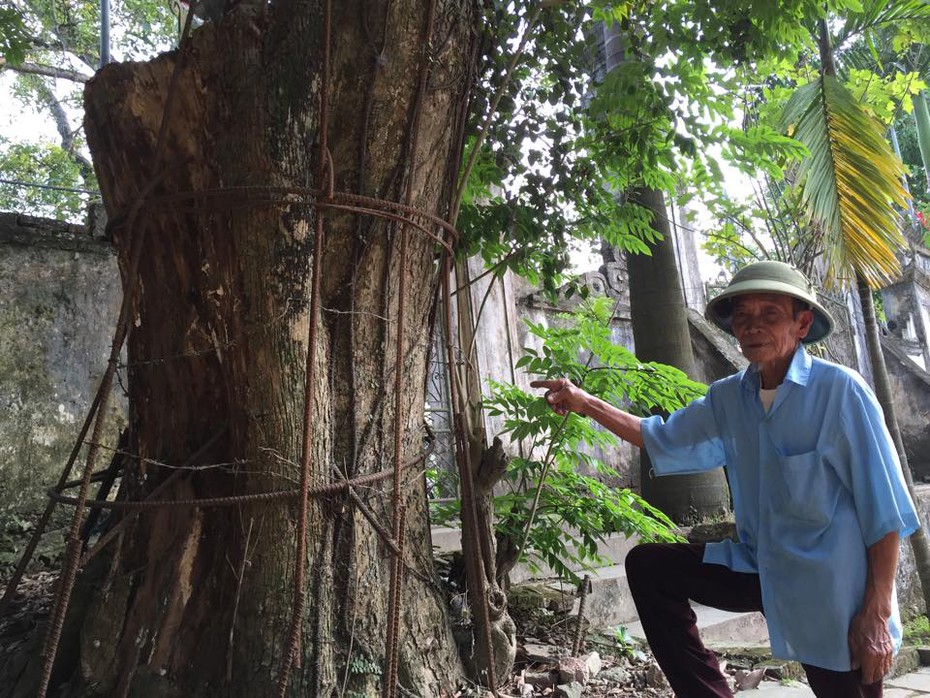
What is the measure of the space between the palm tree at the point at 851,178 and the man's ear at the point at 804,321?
7.81 feet

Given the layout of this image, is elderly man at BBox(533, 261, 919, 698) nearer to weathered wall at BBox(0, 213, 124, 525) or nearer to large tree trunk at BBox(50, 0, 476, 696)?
large tree trunk at BBox(50, 0, 476, 696)

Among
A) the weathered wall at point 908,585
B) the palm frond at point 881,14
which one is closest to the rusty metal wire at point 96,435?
the palm frond at point 881,14

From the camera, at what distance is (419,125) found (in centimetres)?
248

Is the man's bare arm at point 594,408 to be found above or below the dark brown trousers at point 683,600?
above

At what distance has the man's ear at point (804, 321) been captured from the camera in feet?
8.06

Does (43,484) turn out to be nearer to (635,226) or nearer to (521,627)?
(521,627)

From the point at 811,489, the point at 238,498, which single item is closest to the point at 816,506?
the point at 811,489

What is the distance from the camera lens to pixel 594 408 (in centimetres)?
291

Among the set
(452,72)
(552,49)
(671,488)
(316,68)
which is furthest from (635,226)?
(671,488)

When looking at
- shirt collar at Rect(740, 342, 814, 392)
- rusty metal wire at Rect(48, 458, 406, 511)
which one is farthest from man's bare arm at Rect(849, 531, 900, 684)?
rusty metal wire at Rect(48, 458, 406, 511)

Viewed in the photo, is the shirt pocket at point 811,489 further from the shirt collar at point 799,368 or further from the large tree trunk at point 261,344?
the large tree trunk at point 261,344

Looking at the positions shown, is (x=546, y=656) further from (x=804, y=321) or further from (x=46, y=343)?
(x=46, y=343)

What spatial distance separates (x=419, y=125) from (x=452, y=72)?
262mm

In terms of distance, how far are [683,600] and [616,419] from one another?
710mm
